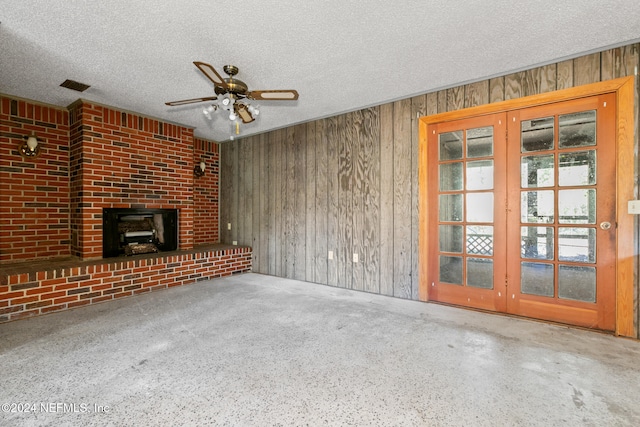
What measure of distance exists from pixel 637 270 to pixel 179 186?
17.0ft

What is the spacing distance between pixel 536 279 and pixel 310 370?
7.51 ft

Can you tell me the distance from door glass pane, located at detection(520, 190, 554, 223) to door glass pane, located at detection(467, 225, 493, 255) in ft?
1.06

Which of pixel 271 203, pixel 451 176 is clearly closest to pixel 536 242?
pixel 451 176

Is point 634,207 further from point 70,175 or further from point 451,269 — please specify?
A: point 70,175

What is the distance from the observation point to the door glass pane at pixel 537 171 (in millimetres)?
2572

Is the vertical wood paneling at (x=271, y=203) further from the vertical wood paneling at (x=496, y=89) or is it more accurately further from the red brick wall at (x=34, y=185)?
the vertical wood paneling at (x=496, y=89)

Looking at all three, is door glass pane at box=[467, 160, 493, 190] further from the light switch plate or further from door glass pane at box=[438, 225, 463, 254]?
the light switch plate

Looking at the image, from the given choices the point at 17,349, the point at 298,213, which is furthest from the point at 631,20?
the point at 17,349

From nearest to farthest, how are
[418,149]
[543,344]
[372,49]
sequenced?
1. [543,344]
2. [372,49]
3. [418,149]

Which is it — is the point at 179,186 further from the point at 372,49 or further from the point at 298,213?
the point at 372,49

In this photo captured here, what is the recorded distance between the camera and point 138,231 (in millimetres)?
3955

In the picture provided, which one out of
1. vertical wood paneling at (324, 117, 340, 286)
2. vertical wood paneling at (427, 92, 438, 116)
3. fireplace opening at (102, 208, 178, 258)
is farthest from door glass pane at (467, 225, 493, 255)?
fireplace opening at (102, 208, 178, 258)

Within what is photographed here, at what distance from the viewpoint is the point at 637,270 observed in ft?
7.31

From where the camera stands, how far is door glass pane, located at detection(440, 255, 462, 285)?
9.74 feet
